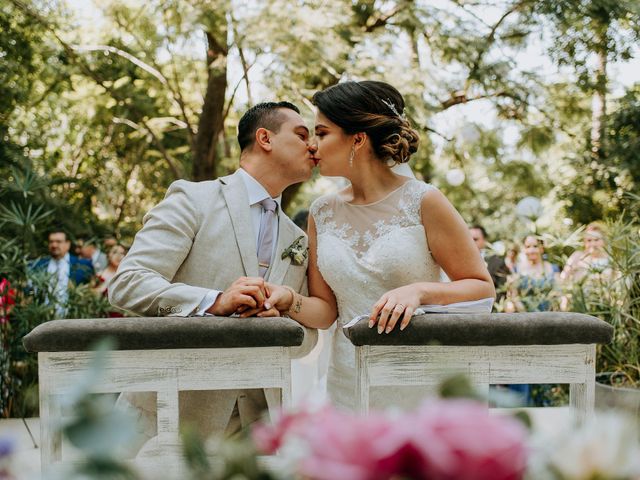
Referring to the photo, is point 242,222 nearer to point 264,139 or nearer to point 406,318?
point 264,139

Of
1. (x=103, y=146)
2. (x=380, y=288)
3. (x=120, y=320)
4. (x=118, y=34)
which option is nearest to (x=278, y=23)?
(x=118, y=34)

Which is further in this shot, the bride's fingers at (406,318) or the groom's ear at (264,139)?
the groom's ear at (264,139)

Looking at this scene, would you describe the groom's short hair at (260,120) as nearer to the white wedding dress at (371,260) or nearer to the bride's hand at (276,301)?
the white wedding dress at (371,260)

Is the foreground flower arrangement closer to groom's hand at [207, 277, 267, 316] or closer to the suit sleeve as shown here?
groom's hand at [207, 277, 267, 316]

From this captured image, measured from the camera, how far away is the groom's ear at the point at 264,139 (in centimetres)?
300

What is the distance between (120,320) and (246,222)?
83 centimetres

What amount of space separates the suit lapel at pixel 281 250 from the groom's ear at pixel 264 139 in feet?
0.94

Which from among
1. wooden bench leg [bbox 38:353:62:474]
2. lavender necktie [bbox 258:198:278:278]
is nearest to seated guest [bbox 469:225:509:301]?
lavender necktie [bbox 258:198:278:278]

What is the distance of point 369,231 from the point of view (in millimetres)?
2938

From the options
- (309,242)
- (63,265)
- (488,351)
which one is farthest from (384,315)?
(63,265)

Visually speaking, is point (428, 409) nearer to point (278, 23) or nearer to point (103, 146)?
point (278, 23)

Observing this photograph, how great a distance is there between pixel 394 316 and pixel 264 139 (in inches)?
50.3

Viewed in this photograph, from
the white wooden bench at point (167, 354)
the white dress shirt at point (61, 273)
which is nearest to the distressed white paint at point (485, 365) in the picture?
the white wooden bench at point (167, 354)

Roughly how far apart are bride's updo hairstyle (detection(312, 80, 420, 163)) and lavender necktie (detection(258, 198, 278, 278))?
43 cm
